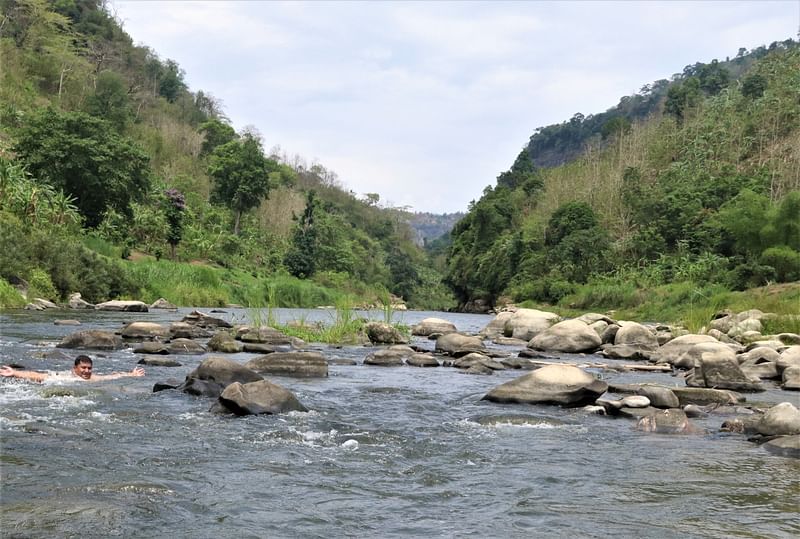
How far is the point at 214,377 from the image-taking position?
9.71m

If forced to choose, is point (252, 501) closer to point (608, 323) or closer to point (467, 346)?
point (467, 346)

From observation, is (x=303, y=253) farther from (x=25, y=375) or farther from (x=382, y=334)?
(x=25, y=375)

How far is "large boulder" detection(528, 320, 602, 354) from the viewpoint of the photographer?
18.5 meters

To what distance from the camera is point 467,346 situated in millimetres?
16938

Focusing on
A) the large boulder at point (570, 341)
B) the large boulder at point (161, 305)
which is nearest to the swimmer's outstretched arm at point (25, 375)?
the large boulder at point (570, 341)

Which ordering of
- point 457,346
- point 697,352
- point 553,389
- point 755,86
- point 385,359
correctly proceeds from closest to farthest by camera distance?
point 553,389, point 385,359, point 697,352, point 457,346, point 755,86

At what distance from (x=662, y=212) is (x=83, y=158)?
3934cm

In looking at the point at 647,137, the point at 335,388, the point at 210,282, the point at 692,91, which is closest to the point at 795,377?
the point at 335,388

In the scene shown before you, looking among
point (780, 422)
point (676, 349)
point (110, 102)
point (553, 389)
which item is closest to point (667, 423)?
point (780, 422)

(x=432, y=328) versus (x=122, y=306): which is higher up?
(x=432, y=328)

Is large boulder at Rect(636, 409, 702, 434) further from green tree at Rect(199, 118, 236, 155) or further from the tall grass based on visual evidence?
green tree at Rect(199, 118, 236, 155)

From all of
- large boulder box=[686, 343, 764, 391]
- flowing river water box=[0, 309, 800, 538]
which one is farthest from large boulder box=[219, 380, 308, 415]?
large boulder box=[686, 343, 764, 391]

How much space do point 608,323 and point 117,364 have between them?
15319 mm

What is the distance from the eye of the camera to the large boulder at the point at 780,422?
7.68 metres
